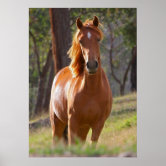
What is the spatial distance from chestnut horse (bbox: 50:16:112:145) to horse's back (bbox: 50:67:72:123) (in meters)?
0.02

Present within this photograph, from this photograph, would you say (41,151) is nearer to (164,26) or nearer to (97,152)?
(97,152)

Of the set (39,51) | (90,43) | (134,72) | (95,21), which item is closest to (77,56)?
(90,43)

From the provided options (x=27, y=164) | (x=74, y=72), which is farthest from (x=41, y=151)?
(x=74, y=72)

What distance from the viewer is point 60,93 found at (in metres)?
4.70

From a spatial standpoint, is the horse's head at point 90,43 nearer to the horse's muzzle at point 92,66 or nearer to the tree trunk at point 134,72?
the horse's muzzle at point 92,66

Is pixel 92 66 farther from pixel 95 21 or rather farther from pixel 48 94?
pixel 48 94

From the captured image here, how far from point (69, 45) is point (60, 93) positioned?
62 centimetres

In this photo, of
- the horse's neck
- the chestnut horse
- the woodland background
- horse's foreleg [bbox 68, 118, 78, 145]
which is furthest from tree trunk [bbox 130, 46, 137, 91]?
horse's foreleg [bbox 68, 118, 78, 145]

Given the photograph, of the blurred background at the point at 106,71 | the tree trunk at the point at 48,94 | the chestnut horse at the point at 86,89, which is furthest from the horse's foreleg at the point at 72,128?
the tree trunk at the point at 48,94

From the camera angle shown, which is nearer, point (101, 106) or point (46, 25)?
point (101, 106)

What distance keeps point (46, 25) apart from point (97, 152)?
5.54 ft

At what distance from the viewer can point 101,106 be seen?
434 centimetres

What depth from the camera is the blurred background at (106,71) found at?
4.70 meters

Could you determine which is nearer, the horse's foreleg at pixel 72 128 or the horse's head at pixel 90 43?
the horse's head at pixel 90 43
